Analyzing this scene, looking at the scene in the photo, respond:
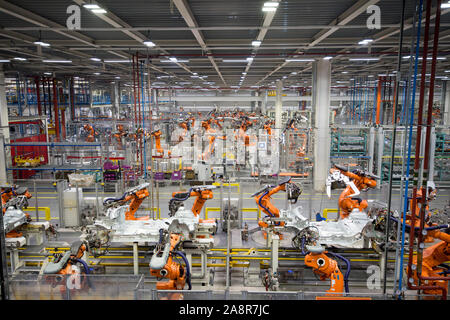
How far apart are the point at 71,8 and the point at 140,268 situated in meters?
6.18

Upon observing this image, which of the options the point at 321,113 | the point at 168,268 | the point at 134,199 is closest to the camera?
the point at 168,268

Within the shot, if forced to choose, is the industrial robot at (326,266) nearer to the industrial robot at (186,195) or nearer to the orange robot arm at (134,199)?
the industrial robot at (186,195)

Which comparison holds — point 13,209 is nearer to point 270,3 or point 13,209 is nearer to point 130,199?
point 130,199

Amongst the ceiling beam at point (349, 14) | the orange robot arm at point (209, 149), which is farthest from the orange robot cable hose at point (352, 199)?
the orange robot arm at point (209, 149)

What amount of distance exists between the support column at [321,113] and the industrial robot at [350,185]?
15.2 feet

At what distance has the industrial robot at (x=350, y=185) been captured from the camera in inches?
358

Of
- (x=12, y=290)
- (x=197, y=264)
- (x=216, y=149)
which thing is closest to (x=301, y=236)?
(x=197, y=264)

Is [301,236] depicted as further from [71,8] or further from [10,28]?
[10,28]

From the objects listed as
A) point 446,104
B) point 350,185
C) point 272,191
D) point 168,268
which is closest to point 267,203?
point 272,191

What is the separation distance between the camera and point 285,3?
6.82 m

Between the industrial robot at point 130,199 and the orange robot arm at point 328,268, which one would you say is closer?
the orange robot arm at point 328,268

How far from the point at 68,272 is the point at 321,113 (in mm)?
11937

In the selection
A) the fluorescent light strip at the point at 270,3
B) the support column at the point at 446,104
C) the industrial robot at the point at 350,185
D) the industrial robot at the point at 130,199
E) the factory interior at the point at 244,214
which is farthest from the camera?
the support column at the point at 446,104

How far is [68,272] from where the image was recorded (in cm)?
584
